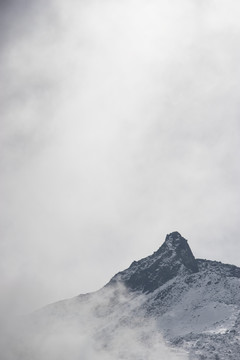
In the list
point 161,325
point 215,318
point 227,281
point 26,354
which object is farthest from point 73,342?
point 227,281

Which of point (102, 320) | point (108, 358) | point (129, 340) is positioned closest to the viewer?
point (108, 358)

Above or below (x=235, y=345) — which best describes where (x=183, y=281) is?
above

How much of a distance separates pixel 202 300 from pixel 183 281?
23131mm

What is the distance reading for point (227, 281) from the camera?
184 meters

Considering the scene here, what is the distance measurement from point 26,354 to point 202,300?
76.7m

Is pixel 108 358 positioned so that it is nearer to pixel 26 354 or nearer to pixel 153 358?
pixel 153 358

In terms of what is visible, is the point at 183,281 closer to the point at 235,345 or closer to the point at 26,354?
the point at 235,345

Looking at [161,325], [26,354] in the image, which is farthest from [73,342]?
[161,325]

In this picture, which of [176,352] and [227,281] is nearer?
[176,352]

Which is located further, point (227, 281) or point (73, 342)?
point (227, 281)

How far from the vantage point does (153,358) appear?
472ft

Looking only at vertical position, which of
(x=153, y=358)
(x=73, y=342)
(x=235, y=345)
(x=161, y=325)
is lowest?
(x=235, y=345)

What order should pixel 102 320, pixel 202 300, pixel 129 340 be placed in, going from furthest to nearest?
pixel 102 320
pixel 202 300
pixel 129 340

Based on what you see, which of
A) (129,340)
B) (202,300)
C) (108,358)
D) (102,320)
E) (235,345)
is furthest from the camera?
(102,320)
